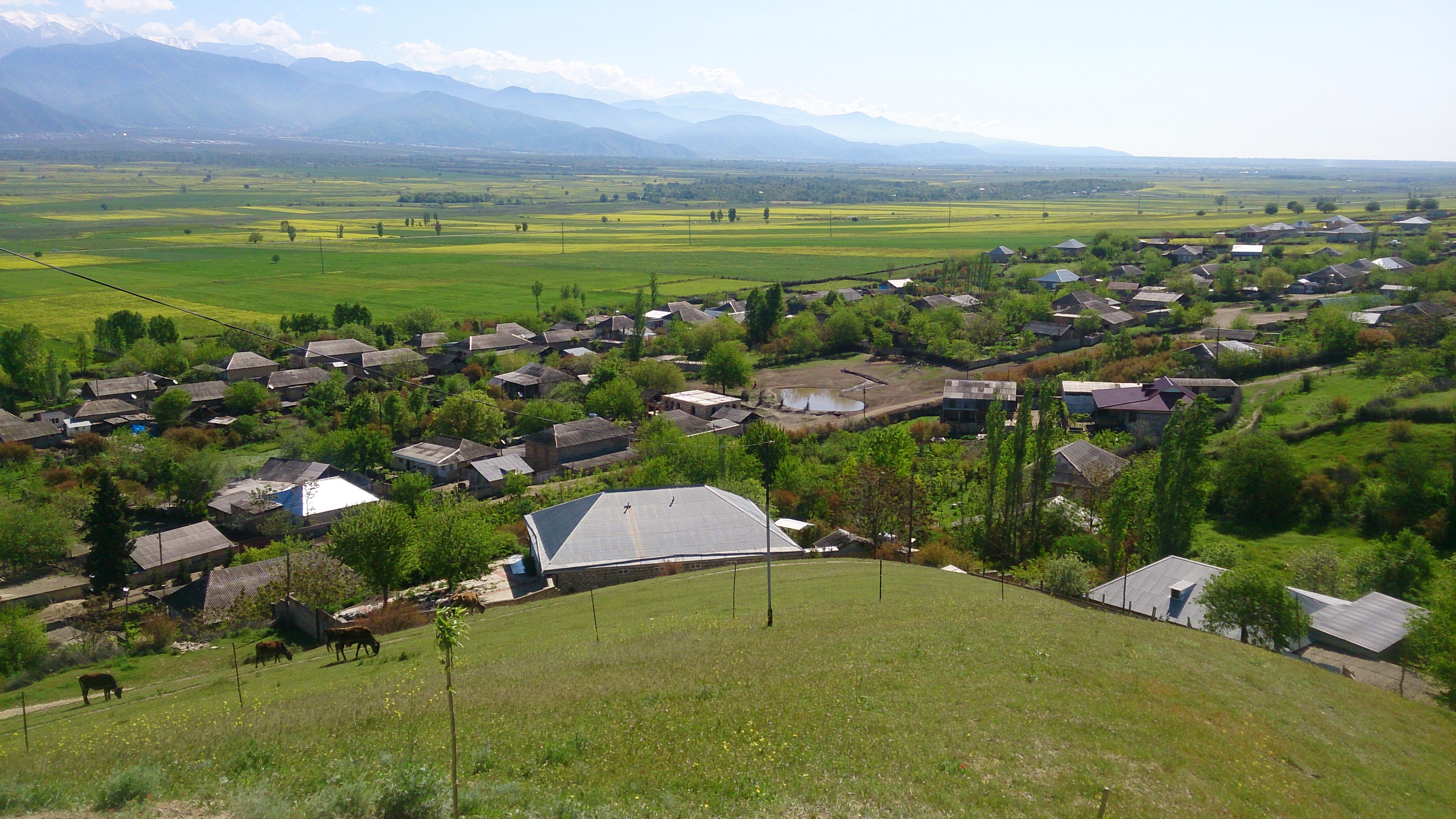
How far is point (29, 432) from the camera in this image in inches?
1775

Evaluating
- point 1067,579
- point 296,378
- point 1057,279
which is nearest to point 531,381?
point 296,378

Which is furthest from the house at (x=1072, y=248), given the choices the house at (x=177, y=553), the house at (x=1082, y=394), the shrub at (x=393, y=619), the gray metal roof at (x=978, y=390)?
the shrub at (x=393, y=619)

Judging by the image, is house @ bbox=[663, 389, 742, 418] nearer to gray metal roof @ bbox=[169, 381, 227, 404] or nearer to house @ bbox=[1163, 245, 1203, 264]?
gray metal roof @ bbox=[169, 381, 227, 404]

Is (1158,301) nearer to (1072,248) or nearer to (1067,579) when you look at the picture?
(1072,248)

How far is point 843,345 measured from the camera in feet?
251

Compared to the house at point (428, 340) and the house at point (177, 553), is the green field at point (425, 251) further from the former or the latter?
the house at point (177, 553)

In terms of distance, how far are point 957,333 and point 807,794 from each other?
6967 centimetres

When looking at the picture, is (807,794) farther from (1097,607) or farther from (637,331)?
(637,331)

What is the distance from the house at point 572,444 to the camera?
44.8 meters

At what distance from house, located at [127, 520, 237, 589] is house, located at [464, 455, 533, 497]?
1113 cm

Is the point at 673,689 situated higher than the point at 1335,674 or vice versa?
the point at 673,689

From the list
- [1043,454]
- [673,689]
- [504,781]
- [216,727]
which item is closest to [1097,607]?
[1043,454]

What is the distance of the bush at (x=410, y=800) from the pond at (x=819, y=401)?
49.7m

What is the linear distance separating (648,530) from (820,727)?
18.6 meters
